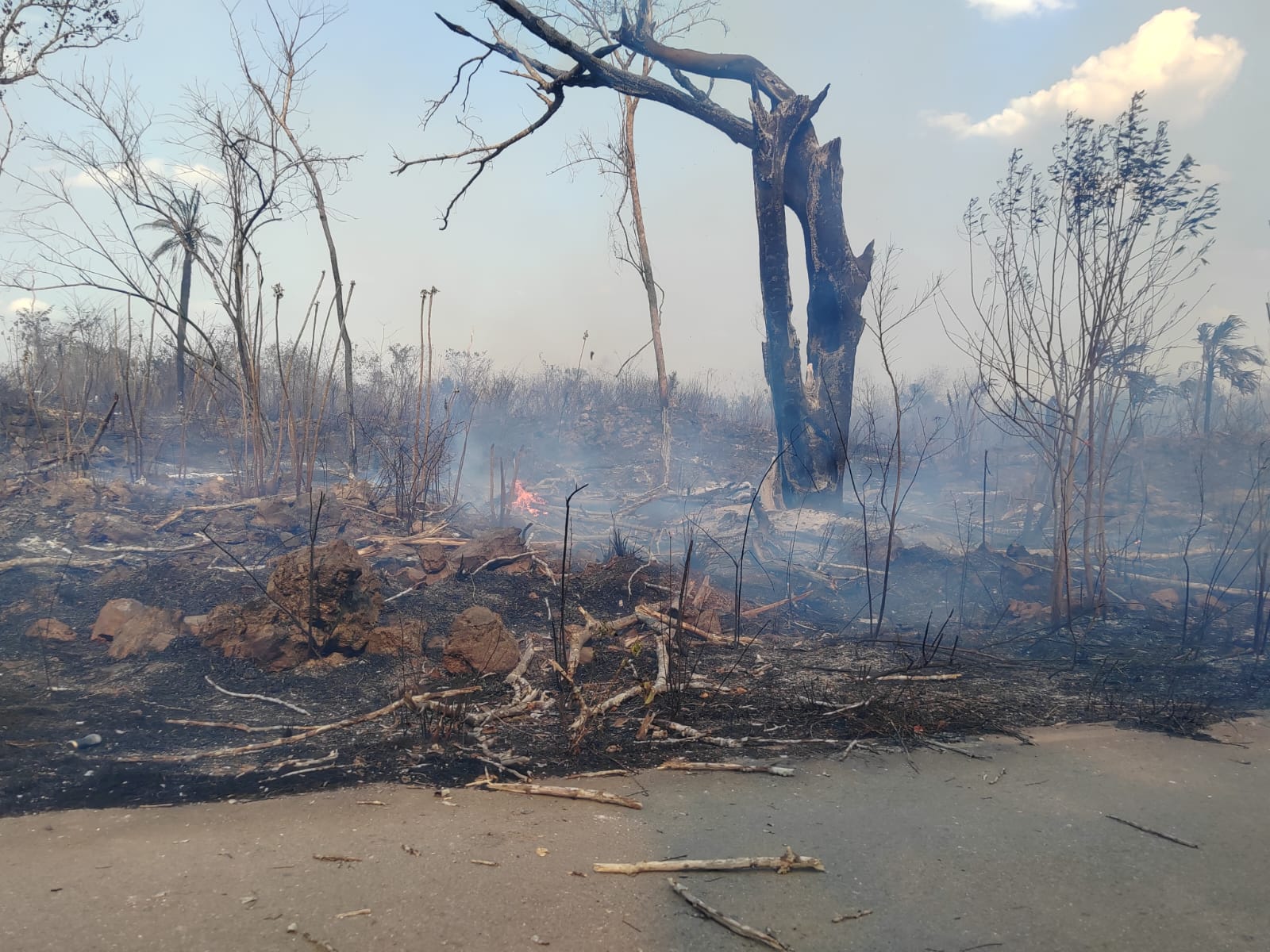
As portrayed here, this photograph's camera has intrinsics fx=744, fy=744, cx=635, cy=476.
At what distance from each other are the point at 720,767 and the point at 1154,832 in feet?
5.96

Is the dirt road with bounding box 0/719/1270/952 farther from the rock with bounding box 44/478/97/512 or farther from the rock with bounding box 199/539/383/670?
the rock with bounding box 44/478/97/512

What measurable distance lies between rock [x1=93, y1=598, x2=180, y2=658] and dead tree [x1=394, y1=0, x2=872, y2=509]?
21.1 feet

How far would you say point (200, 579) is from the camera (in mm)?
6949

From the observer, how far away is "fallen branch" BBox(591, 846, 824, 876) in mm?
2650

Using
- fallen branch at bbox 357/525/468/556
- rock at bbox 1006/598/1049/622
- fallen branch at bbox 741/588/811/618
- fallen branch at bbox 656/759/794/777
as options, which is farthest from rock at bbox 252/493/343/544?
rock at bbox 1006/598/1049/622

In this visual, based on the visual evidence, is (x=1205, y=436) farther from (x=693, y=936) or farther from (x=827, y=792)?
(x=693, y=936)

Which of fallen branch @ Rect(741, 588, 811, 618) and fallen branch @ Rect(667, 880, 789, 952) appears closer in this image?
fallen branch @ Rect(667, 880, 789, 952)

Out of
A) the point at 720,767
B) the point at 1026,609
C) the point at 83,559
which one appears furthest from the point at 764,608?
the point at 83,559

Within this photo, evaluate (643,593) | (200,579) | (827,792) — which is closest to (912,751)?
(827,792)

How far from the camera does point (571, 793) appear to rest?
3.23 meters

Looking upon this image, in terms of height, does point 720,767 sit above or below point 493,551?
below

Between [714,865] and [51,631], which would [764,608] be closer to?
[714,865]

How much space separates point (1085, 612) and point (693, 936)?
570 cm

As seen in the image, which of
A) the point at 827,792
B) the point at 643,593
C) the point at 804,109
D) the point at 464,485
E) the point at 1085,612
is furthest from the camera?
the point at 464,485
